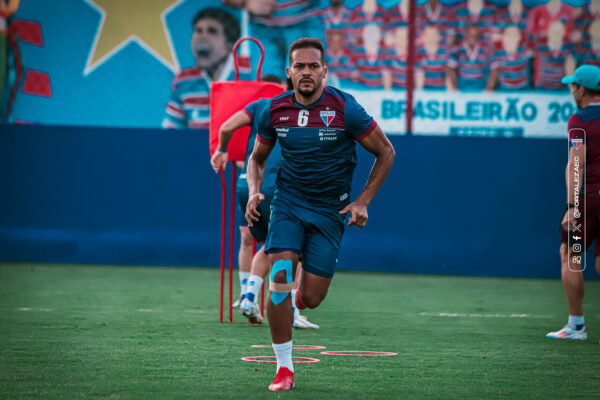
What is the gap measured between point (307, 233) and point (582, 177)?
2784mm

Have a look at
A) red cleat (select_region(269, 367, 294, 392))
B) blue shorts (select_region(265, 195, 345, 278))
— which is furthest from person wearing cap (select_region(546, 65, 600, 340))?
red cleat (select_region(269, 367, 294, 392))

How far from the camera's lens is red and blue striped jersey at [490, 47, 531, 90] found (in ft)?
51.2

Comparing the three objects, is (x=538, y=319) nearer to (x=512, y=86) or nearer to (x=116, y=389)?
(x=116, y=389)

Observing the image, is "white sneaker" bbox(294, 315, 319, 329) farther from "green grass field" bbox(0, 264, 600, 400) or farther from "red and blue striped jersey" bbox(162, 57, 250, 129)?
"red and blue striped jersey" bbox(162, 57, 250, 129)

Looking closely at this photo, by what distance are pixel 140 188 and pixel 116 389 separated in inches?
349

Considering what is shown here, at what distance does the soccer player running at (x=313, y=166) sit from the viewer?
5.11 m

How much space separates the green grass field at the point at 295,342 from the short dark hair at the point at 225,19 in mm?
5750

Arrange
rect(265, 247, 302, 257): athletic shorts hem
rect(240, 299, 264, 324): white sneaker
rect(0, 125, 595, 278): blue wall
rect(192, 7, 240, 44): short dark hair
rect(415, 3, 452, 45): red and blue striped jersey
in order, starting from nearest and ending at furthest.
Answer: rect(265, 247, 302, 257): athletic shorts hem
rect(240, 299, 264, 324): white sneaker
rect(0, 125, 595, 278): blue wall
rect(415, 3, 452, 45): red and blue striped jersey
rect(192, 7, 240, 44): short dark hair

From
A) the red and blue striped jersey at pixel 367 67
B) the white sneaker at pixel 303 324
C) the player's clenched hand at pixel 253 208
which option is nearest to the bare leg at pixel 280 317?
the player's clenched hand at pixel 253 208

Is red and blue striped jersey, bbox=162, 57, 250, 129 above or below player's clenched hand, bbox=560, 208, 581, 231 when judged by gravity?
above

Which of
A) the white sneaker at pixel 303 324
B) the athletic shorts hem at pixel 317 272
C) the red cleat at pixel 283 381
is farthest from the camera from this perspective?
the white sneaker at pixel 303 324

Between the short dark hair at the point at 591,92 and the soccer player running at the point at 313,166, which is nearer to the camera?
the soccer player running at the point at 313,166

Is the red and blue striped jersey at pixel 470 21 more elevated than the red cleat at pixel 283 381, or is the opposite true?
the red and blue striped jersey at pixel 470 21

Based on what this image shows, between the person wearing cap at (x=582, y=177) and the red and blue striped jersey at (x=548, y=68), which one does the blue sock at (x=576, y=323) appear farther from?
the red and blue striped jersey at (x=548, y=68)
